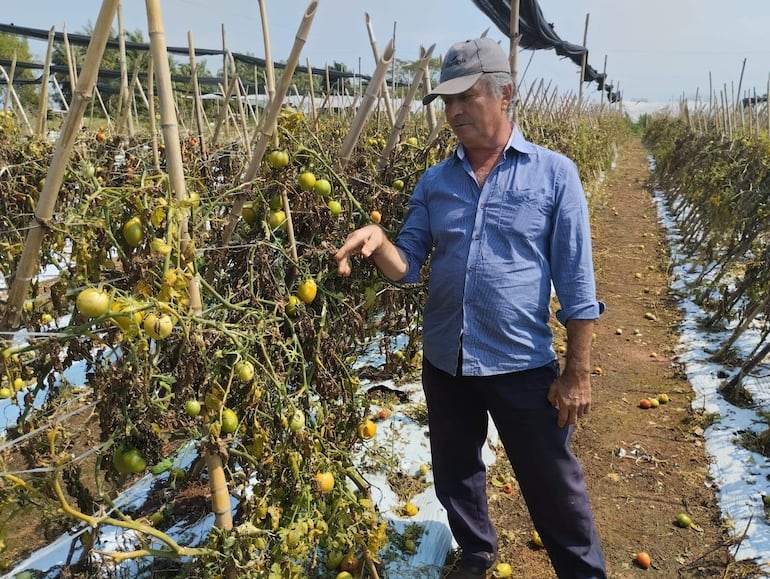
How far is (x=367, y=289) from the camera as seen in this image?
6.96 ft

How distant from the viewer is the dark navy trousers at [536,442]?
1.90 metres

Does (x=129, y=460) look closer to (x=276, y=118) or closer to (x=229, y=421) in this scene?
(x=229, y=421)

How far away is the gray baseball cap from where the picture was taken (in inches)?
68.9

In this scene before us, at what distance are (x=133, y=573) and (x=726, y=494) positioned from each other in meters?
2.68

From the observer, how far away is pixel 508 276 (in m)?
1.83

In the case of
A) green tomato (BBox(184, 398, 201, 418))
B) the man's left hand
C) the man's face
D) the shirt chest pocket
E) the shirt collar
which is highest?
the man's face

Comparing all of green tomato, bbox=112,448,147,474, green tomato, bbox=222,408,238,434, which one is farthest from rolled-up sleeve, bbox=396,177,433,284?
green tomato, bbox=112,448,147,474

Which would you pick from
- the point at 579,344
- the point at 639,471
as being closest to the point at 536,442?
the point at 579,344

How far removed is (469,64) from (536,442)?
1.22 metres

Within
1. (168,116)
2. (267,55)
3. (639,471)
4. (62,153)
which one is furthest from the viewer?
(639,471)

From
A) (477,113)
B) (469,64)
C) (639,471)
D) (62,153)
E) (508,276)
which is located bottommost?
(639,471)

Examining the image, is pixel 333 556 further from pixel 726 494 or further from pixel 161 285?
pixel 726 494

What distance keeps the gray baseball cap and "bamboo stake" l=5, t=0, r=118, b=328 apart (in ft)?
3.14

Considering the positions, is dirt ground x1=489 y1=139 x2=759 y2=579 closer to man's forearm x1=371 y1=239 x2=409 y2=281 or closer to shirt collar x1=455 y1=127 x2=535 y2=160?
man's forearm x1=371 y1=239 x2=409 y2=281
